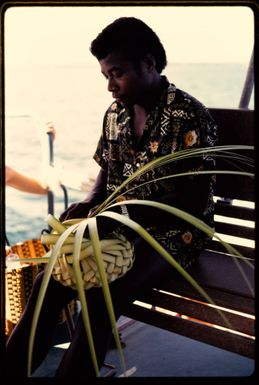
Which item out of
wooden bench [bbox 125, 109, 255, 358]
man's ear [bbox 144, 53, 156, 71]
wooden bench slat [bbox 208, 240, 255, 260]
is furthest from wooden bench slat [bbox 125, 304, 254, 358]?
man's ear [bbox 144, 53, 156, 71]

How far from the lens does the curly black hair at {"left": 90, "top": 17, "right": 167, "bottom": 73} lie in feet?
6.84

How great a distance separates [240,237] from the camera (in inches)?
96.9

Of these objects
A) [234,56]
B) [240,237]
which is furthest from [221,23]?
[240,237]

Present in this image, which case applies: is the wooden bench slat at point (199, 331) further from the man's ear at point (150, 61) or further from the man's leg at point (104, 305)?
the man's ear at point (150, 61)

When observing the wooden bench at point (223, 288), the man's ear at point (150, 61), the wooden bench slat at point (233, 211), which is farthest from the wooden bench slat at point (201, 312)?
the man's ear at point (150, 61)

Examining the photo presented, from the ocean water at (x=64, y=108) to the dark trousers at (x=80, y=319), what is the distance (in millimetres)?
12833

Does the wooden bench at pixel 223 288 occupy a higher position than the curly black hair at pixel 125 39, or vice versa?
the curly black hair at pixel 125 39

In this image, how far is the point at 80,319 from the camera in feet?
5.92

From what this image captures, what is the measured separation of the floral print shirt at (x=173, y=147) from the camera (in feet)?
6.86

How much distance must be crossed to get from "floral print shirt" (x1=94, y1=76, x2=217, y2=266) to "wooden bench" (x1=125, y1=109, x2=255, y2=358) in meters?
0.14

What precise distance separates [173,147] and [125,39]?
478 mm

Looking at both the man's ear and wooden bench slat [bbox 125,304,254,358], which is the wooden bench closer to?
wooden bench slat [bbox 125,304,254,358]

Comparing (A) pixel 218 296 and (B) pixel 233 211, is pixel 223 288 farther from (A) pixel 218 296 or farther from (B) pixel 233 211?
(B) pixel 233 211
